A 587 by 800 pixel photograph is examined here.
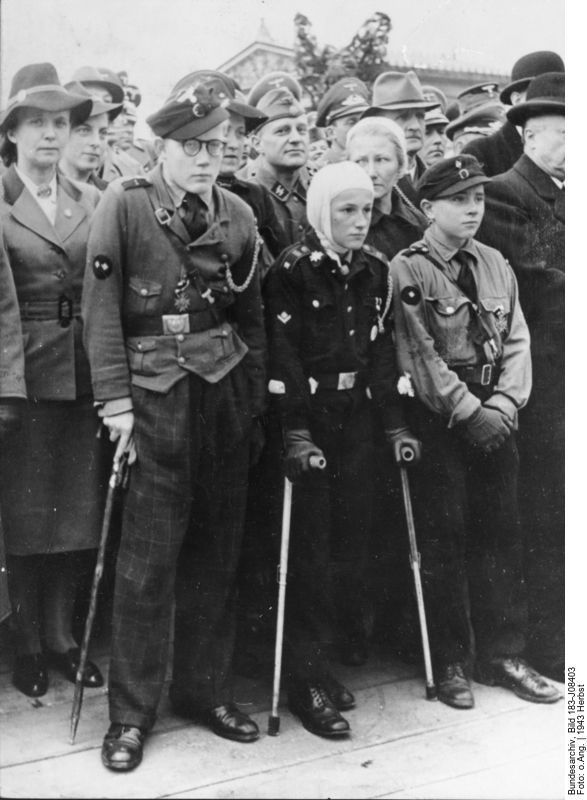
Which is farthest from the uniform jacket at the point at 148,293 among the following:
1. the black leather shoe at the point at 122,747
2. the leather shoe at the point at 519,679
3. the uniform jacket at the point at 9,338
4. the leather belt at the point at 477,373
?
the leather shoe at the point at 519,679

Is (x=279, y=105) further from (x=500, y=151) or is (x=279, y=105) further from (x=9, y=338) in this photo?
(x=9, y=338)

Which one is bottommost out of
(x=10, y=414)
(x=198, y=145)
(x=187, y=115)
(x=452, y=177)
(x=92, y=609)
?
(x=92, y=609)

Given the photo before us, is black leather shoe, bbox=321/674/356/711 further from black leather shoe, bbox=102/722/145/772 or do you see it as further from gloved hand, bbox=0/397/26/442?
gloved hand, bbox=0/397/26/442

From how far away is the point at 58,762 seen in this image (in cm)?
387

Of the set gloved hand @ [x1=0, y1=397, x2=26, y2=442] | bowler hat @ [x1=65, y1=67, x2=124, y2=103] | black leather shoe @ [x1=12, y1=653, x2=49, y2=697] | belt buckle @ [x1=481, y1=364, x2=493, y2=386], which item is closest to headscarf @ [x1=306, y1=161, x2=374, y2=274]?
belt buckle @ [x1=481, y1=364, x2=493, y2=386]

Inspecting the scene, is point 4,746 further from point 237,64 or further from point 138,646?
point 237,64

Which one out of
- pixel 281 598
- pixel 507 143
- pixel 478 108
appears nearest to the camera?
pixel 281 598

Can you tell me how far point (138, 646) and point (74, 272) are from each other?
159cm

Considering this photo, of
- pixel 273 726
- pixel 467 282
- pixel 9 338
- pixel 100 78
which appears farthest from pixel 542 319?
pixel 100 78

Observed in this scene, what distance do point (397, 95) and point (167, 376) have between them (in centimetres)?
283

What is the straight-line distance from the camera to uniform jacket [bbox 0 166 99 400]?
4.31 meters

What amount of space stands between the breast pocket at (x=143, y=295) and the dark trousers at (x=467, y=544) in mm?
1388

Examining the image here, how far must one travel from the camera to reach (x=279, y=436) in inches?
172

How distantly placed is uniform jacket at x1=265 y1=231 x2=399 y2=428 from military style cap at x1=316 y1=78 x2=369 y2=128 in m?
2.07
